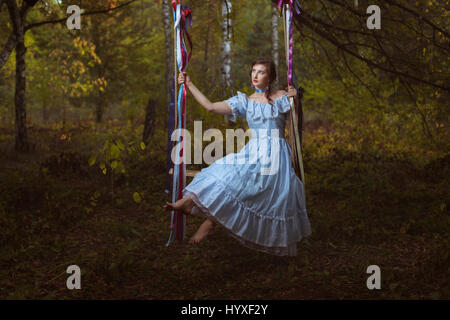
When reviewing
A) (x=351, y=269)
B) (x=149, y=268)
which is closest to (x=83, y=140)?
(x=149, y=268)

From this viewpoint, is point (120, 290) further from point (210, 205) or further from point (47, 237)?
point (47, 237)

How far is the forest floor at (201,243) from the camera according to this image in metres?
3.68

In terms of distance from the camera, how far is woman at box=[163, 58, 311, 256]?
3770 mm

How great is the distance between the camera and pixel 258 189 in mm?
3863

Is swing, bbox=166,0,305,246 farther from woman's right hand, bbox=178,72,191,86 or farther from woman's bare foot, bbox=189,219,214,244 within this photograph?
woman's bare foot, bbox=189,219,214,244

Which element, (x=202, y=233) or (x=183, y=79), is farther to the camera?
(x=202, y=233)

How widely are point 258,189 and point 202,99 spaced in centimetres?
104

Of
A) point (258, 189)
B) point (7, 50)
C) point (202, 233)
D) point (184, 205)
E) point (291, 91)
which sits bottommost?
point (202, 233)

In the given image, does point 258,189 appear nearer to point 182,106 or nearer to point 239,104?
point 239,104

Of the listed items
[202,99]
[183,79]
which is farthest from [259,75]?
[183,79]

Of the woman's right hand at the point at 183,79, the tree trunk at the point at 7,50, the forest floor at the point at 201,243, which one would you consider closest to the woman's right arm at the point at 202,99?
the woman's right hand at the point at 183,79

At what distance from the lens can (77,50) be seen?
13.6 metres

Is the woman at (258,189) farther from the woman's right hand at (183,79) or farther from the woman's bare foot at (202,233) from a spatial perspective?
the woman's bare foot at (202,233)
